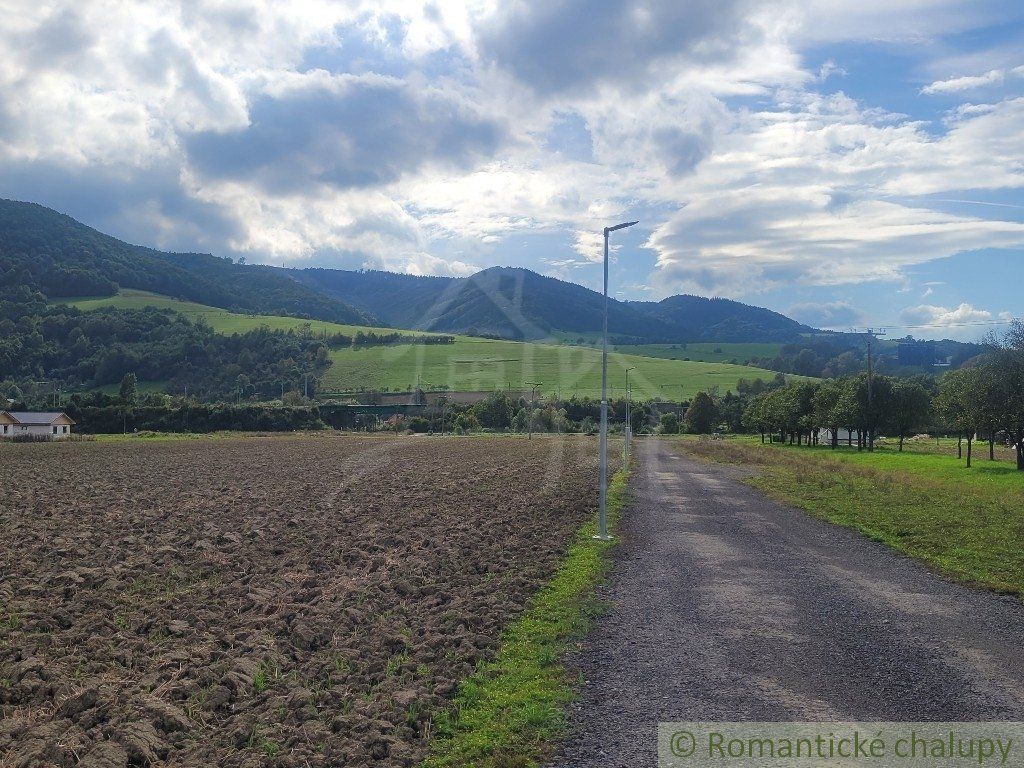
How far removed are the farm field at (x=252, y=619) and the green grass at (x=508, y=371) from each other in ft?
332

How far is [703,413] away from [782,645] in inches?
4544

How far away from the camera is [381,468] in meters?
42.3

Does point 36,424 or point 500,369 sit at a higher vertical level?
point 500,369

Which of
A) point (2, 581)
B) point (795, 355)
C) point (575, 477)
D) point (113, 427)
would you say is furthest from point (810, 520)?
point (795, 355)

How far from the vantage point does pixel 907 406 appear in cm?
6606

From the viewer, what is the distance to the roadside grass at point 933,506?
15.7 meters

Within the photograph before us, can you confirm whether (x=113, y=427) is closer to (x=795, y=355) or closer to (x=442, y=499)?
(x=442, y=499)

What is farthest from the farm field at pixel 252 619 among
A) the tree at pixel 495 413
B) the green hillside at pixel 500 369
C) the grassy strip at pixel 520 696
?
the green hillside at pixel 500 369

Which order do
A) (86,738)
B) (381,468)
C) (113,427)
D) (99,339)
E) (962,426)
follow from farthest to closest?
(99,339), (113,427), (962,426), (381,468), (86,738)

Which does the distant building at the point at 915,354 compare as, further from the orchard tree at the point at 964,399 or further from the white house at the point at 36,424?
the white house at the point at 36,424

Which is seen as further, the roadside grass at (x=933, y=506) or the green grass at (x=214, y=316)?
the green grass at (x=214, y=316)

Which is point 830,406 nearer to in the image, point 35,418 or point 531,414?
point 531,414

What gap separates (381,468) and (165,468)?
11.4 m

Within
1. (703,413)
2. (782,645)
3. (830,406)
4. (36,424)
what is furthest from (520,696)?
(703,413)
